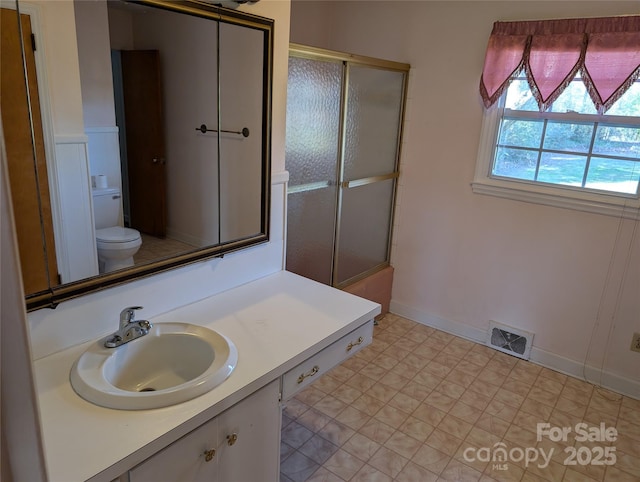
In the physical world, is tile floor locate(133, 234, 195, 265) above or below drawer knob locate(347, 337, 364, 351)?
above

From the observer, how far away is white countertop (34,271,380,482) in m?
1.02

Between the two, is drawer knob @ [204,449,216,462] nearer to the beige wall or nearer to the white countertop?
the white countertop

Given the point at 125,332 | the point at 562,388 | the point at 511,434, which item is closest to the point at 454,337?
the point at 562,388

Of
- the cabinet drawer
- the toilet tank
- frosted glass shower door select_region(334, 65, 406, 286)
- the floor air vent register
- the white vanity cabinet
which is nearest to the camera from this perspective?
the white vanity cabinet

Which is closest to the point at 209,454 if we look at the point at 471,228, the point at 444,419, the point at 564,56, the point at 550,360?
the point at 444,419

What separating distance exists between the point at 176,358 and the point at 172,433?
1.40ft

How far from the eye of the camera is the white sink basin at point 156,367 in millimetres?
1166

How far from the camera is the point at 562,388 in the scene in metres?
2.66

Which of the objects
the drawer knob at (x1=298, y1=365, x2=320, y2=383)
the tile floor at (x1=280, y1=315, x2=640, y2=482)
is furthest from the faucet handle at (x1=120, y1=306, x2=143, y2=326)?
the tile floor at (x1=280, y1=315, x2=640, y2=482)

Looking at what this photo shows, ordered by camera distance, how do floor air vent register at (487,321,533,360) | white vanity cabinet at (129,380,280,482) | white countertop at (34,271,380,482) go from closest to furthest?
white countertop at (34,271,380,482) < white vanity cabinet at (129,380,280,482) < floor air vent register at (487,321,533,360)

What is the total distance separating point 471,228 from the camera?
2977mm

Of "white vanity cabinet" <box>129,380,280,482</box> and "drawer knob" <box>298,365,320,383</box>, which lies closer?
"white vanity cabinet" <box>129,380,280,482</box>

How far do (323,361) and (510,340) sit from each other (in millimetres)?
1829

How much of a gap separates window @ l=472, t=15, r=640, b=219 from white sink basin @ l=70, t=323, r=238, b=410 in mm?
2073
